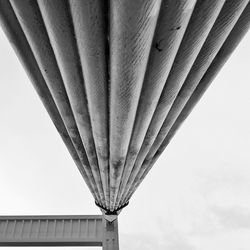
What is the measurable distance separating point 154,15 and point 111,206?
7.11 metres

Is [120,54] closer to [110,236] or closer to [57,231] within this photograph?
[110,236]

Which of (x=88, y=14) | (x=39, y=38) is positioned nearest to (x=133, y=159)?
(x=39, y=38)

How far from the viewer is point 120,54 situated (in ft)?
6.26

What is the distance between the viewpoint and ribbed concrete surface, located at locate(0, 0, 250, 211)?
1701mm

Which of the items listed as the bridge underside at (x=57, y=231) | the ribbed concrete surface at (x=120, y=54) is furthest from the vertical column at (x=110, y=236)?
the ribbed concrete surface at (x=120, y=54)

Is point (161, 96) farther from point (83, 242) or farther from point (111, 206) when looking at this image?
point (83, 242)

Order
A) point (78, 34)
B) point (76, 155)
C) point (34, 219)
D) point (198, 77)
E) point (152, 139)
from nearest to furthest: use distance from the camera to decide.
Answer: point (78, 34), point (198, 77), point (152, 139), point (76, 155), point (34, 219)

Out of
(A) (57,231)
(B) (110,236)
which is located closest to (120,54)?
(B) (110,236)

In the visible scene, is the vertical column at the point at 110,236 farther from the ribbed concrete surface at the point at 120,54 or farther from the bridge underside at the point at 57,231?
the ribbed concrete surface at the point at 120,54

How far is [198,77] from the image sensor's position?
9.33ft

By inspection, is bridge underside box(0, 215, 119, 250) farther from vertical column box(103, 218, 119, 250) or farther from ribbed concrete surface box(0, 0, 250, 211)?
ribbed concrete surface box(0, 0, 250, 211)

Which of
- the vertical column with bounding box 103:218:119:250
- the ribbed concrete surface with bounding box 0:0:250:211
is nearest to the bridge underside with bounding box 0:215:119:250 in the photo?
the vertical column with bounding box 103:218:119:250

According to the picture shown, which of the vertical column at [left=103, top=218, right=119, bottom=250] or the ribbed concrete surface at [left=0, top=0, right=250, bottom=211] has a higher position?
the vertical column at [left=103, top=218, right=119, bottom=250]

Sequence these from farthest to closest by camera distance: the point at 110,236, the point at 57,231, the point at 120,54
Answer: the point at 57,231 < the point at 110,236 < the point at 120,54
